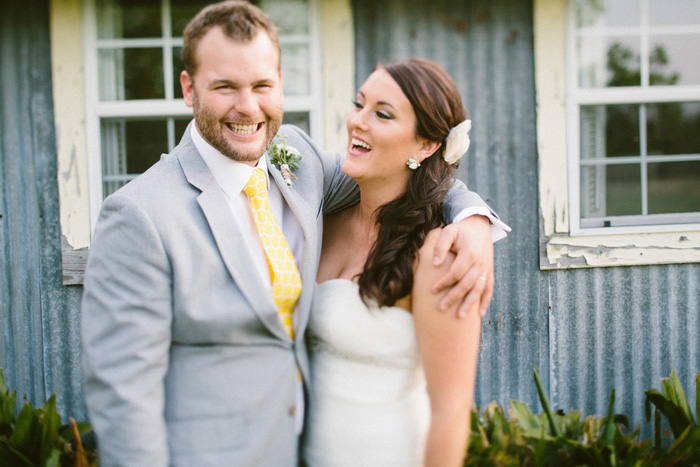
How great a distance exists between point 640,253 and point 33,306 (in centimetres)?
398

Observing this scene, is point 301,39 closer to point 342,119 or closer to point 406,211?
point 342,119

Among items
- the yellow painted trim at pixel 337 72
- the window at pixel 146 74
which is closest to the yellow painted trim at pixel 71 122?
the window at pixel 146 74

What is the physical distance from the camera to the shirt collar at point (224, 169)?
6.97 feet

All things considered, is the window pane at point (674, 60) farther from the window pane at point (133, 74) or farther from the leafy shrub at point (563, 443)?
the window pane at point (133, 74)

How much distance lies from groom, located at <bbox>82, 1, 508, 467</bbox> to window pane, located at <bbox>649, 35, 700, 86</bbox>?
8.79 feet

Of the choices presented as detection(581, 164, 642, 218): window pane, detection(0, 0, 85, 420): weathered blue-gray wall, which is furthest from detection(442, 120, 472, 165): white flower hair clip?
detection(0, 0, 85, 420): weathered blue-gray wall

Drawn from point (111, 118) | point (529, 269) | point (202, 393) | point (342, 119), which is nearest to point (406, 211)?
point (202, 393)

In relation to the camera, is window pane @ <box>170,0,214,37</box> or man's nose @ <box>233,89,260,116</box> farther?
window pane @ <box>170,0,214,37</box>

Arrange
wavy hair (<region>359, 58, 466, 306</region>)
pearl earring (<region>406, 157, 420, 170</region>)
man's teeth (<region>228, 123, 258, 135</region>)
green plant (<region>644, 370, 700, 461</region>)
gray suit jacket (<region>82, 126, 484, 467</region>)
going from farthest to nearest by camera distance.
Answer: green plant (<region>644, 370, 700, 461</region>)
pearl earring (<region>406, 157, 420, 170</region>)
wavy hair (<region>359, 58, 466, 306</region>)
man's teeth (<region>228, 123, 258, 135</region>)
gray suit jacket (<region>82, 126, 484, 467</region>)

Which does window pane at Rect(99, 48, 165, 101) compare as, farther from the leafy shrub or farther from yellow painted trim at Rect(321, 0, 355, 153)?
the leafy shrub

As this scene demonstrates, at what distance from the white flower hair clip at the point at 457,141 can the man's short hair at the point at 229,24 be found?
833mm

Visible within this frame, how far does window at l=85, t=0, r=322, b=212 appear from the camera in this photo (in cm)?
375

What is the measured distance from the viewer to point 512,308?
154 inches

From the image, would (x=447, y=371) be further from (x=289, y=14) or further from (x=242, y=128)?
(x=289, y=14)
